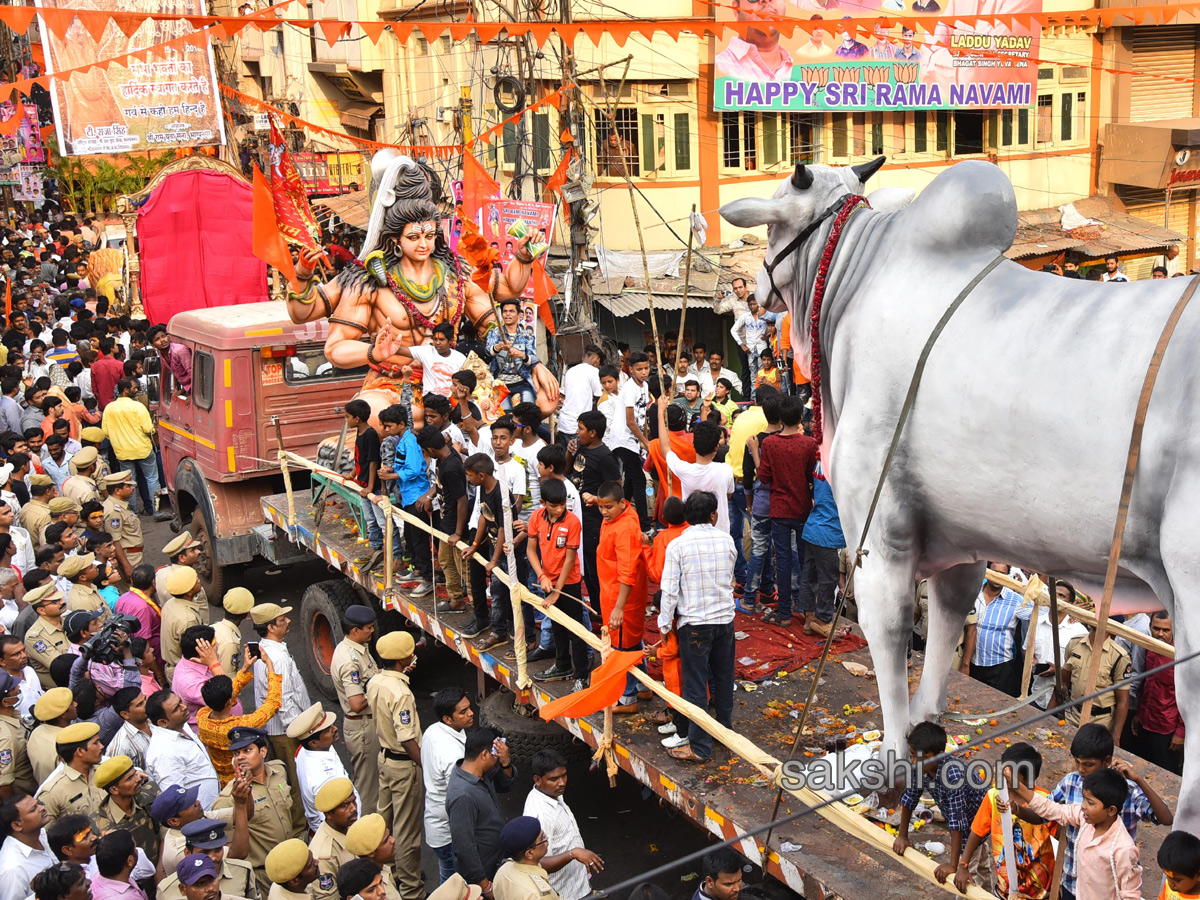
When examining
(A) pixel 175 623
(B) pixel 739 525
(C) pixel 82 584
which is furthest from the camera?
(B) pixel 739 525

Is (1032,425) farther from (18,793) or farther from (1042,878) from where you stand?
(18,793)

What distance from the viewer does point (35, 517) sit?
405 inches

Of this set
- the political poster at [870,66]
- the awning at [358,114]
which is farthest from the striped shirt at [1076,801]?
the awning at [358,114]

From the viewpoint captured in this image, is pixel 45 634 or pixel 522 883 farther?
pixel 45 634

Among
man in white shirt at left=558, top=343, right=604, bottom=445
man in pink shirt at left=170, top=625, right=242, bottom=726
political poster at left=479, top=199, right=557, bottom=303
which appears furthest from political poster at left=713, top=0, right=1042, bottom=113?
man in pink shirt at left=170, top=625, right=242, bottom=726

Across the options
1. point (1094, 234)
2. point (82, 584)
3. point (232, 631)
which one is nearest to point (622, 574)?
point (232, 631)

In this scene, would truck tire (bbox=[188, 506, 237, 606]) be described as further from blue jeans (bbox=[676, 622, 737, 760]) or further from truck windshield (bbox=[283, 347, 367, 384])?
blue jeans (bbox=[676, 622, 737, 760])

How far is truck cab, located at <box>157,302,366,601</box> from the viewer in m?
10.2

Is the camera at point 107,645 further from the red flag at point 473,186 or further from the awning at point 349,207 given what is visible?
the awning at point 349,207

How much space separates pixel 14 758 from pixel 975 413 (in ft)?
18.2

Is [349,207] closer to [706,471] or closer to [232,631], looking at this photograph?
[232,631]

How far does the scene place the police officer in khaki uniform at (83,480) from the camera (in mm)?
10805

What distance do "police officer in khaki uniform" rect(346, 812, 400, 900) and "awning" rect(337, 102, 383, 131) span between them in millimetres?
27746

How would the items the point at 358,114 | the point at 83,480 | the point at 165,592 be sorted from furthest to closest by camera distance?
the point at 358,114, the point at 83,480, the point at 165,592
